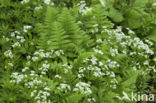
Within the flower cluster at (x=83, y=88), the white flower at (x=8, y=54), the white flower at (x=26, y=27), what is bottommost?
the flower cluster at (x=83, y=88)

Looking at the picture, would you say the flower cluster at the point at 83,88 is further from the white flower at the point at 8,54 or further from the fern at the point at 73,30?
the white flower at the point at 8,54

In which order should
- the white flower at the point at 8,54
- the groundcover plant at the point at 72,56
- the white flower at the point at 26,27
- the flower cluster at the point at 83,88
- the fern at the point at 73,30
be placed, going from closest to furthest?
the flower cluster at the point at 83,88 < the groundcover plant at the point at 72,56 < the white flower at the point at 8,54 < the white flower at the point at 26,27 < the fern at the point at 73,30

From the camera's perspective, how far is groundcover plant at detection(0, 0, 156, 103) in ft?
13.6

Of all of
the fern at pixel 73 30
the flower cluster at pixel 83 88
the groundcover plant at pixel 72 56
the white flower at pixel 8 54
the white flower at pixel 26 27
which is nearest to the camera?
the flower cluster at pixel 83 88

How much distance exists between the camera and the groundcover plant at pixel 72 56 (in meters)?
4.14

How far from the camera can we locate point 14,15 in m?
5.88

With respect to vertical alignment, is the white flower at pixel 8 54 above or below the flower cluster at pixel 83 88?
above

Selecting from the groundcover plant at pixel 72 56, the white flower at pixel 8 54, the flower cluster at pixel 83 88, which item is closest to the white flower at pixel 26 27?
the groundcover plant at pixel 72 56

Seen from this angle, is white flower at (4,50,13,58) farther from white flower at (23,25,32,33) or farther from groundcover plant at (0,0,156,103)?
white flower at (23,25,32,33)

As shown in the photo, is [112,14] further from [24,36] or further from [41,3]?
[24,36]

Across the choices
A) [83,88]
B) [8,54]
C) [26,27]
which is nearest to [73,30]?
[26,27]

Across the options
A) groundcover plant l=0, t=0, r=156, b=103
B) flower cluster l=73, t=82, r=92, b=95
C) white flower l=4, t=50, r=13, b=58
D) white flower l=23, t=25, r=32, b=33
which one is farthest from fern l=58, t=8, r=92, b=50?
flower cluster l=73, t=82, r=92, b=95

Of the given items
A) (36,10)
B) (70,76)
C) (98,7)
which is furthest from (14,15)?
(70,76)

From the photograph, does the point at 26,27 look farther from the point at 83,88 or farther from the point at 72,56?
the point at 83,88
